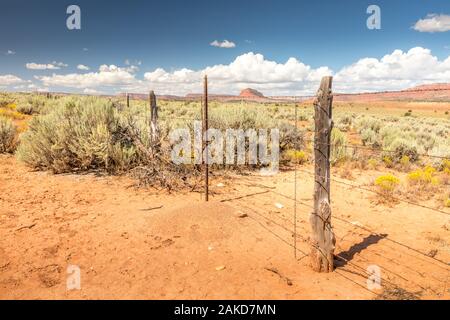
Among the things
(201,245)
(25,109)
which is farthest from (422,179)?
(25,109)

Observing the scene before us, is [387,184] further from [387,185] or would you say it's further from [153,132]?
[153,132]

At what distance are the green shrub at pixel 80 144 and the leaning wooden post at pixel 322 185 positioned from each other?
19.6ft

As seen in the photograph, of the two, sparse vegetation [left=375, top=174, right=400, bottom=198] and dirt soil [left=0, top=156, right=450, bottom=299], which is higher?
sparse vegetation [left=375, top=174, right=400, bottom=198]

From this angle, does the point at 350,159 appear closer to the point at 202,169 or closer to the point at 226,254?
the point at 202,169

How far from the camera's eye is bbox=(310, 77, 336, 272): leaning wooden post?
4.00 metres

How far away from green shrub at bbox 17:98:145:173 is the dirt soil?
3.25 feet

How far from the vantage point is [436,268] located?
4.54 metres

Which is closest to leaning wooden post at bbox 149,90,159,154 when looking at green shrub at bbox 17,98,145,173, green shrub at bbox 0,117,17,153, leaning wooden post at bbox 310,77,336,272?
green shrub at bbox 17,98,145,173

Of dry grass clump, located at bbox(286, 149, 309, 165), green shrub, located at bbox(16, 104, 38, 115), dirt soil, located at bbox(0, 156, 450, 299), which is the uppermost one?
green shrub, located at bbox(16, 104, 38, 115)

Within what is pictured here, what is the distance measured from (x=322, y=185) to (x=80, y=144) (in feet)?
22.4

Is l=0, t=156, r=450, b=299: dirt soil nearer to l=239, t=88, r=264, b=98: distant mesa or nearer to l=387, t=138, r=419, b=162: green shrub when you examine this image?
l=239, t=88, r=264, b=98: distant mesa

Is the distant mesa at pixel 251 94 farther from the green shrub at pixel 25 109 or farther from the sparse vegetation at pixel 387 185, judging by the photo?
the green shrub at pixel 25 109

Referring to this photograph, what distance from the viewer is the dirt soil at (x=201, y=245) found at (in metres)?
3.89

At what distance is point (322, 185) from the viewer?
414cm
